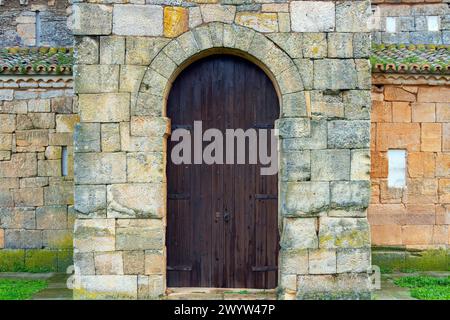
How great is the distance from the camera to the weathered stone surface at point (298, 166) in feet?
18.8

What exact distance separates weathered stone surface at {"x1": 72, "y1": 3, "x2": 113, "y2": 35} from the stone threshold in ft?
10.3

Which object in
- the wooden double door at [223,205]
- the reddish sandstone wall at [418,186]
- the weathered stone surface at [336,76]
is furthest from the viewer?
the reddish sandstone wall at [418,186]

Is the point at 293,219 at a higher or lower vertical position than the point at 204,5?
lower

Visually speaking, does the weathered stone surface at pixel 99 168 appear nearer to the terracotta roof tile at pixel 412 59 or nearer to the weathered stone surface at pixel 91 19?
the weathered stone surface at pixel 91 19

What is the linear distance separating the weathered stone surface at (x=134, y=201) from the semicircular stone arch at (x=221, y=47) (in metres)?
0.91

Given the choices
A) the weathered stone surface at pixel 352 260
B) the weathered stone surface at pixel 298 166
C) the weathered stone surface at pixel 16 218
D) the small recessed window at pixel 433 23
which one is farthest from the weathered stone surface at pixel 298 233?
the small recessed window at pixel 433 23

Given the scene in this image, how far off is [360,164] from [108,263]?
3109 mm

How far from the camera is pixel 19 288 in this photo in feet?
21.6

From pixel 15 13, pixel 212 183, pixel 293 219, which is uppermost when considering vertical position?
pixel 15 13

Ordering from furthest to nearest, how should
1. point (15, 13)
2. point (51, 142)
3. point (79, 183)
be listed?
point (15, 13), point (51, 142), point (79, 183)

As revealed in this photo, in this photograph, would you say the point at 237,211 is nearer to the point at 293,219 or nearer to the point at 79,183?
the point at 293,219

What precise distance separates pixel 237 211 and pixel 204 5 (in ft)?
8.06

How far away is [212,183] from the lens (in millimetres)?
6043
